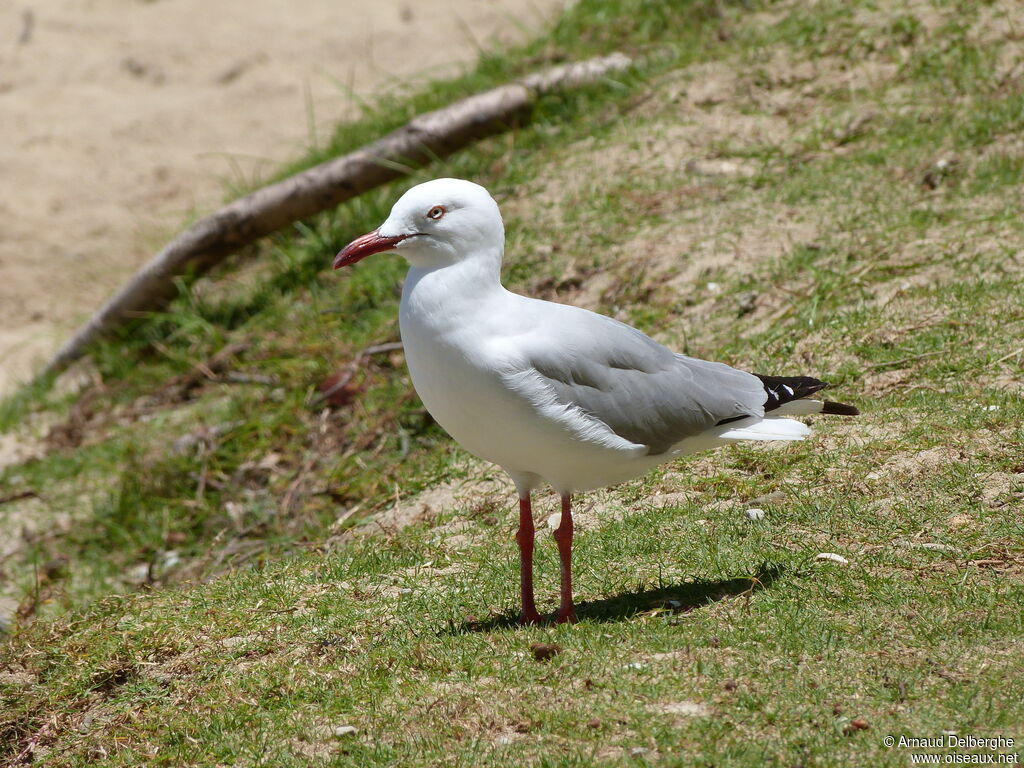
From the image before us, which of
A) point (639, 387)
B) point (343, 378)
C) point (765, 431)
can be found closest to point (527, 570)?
point (639, 387)

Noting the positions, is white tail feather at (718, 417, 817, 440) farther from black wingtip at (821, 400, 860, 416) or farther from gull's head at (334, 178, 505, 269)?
gull's head at (334, 178, 505, 269)

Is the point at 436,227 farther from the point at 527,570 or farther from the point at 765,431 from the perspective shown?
the point at 765,431

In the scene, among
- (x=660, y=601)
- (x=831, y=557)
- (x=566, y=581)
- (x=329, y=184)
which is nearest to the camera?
(x=566, y=581)

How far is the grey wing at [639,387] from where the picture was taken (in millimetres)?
3512

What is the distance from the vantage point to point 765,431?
3791 mm

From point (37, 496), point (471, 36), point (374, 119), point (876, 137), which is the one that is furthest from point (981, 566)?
point (471, 36)

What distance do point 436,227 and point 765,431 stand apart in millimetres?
1237

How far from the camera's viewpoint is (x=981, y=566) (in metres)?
3.72

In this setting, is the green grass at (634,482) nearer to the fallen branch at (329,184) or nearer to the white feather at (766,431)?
the fallen branch at (329,184)

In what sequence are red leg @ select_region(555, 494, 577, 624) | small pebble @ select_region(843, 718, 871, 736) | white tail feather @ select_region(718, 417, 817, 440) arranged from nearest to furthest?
1. small pebble @ select_region(843, 718, 871, 736)
2. red leg @ select_region(555, 494, 577, 624)
3. white tail feather @ select_region(718, 417, 817, 440)

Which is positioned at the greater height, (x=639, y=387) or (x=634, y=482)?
(x=639, y=387)

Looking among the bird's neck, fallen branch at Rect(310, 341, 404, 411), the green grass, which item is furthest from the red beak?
fallen branch at Rect(310, 341, 404, 411)

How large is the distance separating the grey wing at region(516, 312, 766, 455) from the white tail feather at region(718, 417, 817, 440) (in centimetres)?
4

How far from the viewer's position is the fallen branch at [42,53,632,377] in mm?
7979
